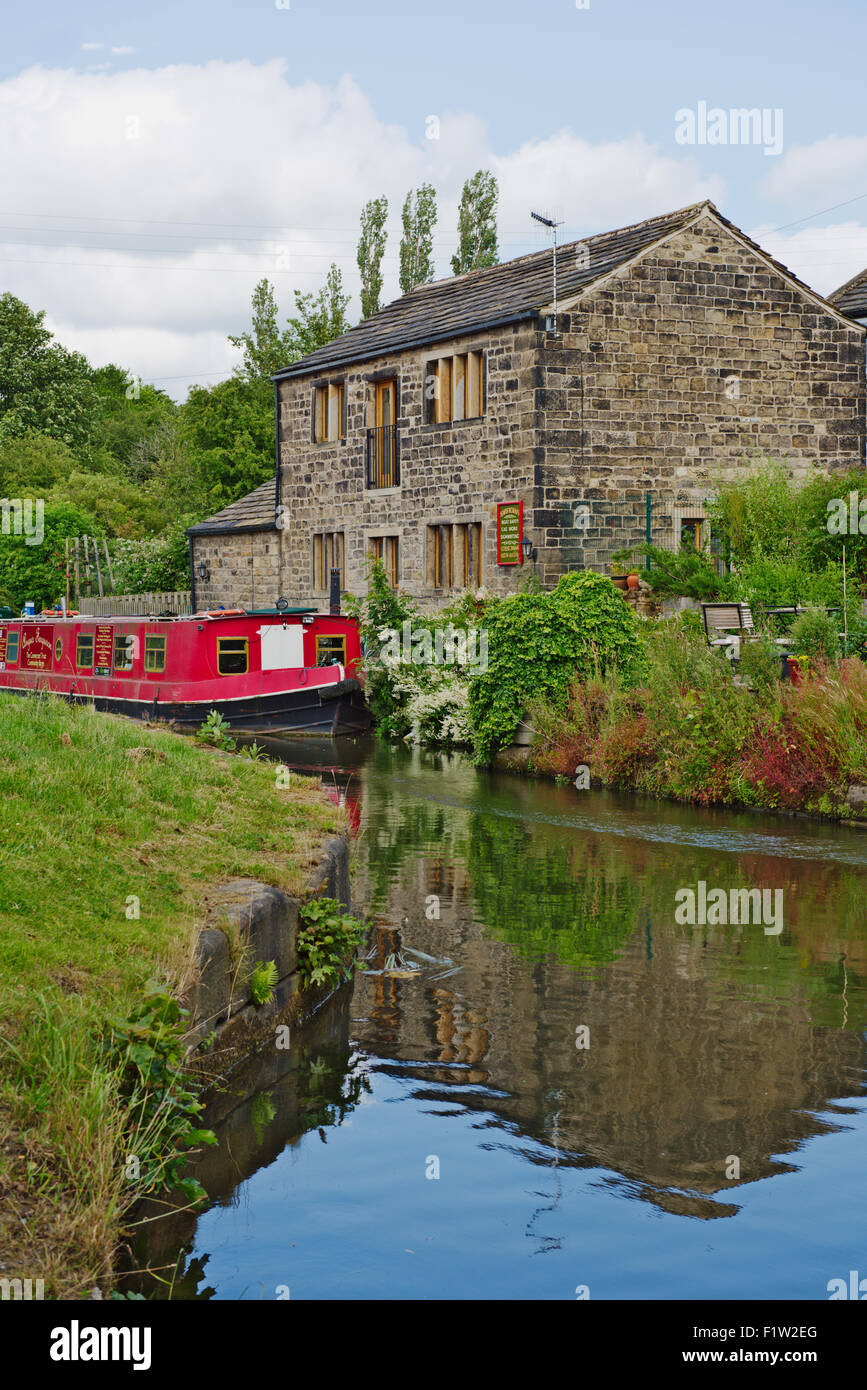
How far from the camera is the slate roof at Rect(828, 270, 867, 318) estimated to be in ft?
93.0

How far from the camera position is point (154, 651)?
24953 millimetres

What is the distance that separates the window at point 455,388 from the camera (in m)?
24.7

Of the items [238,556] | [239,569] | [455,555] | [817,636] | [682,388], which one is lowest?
[817,636]

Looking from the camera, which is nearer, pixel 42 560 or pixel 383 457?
pixel 383 457

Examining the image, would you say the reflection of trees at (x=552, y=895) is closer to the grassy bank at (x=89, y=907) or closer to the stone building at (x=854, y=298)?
the grassy bank at (x=89, y=907)

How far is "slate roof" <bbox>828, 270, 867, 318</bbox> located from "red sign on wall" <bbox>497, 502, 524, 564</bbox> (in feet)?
30.3

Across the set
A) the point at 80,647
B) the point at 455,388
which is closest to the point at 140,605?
the point at 80,647

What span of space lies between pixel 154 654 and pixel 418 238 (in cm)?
2698

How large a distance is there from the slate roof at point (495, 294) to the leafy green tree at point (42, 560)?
609 inches

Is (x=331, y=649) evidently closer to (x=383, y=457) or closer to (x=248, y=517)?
(x=383, y=457)

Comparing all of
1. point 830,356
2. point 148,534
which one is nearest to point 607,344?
point 830,356

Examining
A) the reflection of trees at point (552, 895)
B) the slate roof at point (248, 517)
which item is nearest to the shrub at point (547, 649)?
the reflection of trees at point (552, 895)

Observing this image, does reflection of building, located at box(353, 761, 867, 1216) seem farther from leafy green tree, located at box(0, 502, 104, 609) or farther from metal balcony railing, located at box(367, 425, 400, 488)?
leafy green tree, located at box(0, 502, 104, 609)
